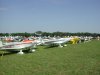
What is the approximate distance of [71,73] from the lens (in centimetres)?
1018

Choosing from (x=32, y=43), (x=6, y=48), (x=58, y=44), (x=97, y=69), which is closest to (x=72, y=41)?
(x=58, y=44)

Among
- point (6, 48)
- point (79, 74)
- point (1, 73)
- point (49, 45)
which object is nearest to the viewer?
point (79, 74)

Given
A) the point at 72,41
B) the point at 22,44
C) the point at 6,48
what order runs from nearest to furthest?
the point at 6,48 → the point at 22,44 → the point at 72,41

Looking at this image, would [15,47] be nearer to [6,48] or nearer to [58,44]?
[6,48]

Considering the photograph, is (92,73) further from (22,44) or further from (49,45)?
(49,45)

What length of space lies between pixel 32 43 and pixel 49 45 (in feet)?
28.6

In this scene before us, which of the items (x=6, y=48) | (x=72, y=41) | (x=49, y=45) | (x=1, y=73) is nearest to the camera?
(x=1, y=73)

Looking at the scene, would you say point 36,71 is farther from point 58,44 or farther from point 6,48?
point 58,44

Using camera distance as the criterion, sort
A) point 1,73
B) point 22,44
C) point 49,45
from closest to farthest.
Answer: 1. point 1,73
2. point 22,44
3. point 49,45

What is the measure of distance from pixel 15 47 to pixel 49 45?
10828mm

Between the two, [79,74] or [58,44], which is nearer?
[79,74]

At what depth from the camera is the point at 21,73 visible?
10.3 metres

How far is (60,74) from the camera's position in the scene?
32.8ft

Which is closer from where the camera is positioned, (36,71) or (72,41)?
(36,71)
